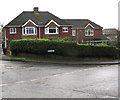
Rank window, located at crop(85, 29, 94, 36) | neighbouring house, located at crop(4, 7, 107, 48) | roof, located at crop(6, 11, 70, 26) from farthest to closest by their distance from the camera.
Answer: window, located at crop(85, 29, 94, 36) → roof, located at crop(6, 11, 70, 26) → neighbouring house, located at crop(4, 7, 107, 48)

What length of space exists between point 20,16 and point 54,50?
73.0 feet

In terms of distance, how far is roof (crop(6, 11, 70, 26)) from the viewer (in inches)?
1707

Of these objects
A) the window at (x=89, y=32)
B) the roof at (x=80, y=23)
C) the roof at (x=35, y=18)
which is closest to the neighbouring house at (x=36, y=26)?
the roof at (x=35, y=18)

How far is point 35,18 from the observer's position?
44.8 meters

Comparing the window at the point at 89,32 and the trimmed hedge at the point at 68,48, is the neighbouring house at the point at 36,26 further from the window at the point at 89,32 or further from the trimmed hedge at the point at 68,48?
the trimmed hedge at the point at 68,48

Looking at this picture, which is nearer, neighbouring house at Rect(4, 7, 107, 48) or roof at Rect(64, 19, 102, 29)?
neighbouring house at Rect(4, 7, 107, 48)

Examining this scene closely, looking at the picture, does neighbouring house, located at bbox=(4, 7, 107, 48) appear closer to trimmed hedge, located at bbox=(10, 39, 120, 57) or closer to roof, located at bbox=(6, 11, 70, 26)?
roof, located at bbox=(6, 11, 70, 26)

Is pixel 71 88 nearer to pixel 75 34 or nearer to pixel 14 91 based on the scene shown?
pixel 14 91

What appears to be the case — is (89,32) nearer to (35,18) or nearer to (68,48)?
(35,18)

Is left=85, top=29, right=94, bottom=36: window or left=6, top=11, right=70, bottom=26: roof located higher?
left=6, top=11, right=70, bottom=26: roof

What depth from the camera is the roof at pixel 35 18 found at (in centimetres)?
4335

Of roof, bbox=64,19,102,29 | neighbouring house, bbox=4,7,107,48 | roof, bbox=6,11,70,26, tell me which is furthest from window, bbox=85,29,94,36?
roof, bbox=6,11,70,26

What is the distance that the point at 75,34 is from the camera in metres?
51.4

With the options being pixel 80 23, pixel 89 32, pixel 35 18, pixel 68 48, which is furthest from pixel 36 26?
pixel 68 48
